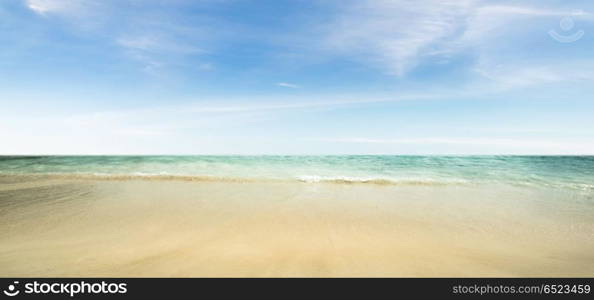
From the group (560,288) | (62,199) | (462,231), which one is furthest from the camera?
(62,199)

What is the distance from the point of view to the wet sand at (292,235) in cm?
341

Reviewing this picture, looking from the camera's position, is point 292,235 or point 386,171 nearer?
point 292,235

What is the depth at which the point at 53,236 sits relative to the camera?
462 cm

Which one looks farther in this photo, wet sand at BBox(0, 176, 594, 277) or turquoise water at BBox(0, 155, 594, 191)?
turquoise water at BBox(0, 155, 594, 191)

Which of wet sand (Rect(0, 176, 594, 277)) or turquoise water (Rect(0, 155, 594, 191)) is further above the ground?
turquoise water (Rect(0, 155, 594, 191))

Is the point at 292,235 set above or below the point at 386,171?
below

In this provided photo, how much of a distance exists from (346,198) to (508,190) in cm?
644

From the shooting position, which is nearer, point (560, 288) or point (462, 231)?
point (560, 288)

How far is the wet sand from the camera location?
3.41 m

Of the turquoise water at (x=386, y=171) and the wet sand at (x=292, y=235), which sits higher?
the turquoise water at (x=386, y=171)

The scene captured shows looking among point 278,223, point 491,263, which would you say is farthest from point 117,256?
point 491,263

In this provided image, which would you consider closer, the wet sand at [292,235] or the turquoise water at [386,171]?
the wet sand at [292,235]

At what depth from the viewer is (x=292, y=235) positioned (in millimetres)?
4762

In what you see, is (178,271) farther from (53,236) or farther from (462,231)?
(462,231)
